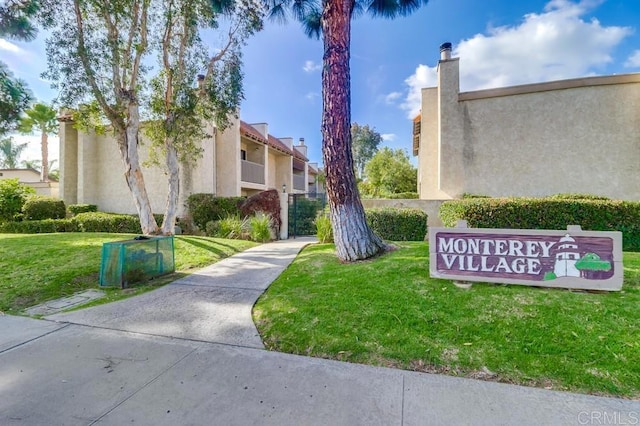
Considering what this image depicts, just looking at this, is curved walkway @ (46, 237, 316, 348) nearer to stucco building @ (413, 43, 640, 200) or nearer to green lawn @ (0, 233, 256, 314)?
green lawn @ (0, 233, 256, 314)

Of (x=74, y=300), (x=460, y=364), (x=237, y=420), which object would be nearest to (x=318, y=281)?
(x=460, y=364)

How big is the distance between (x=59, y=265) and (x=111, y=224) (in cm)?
796

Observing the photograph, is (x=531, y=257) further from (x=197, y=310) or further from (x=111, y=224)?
(x=111, y=224)

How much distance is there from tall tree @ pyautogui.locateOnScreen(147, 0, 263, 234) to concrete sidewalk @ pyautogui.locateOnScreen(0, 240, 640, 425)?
9104 millimetres

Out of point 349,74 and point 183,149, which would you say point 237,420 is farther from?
point 183,149

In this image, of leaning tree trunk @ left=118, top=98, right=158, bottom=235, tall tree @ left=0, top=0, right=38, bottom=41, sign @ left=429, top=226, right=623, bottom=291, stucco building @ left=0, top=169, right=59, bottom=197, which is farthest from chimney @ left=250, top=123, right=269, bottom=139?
sign @ left=429, top=226, right=623, bottom=291

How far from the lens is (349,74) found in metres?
6.57

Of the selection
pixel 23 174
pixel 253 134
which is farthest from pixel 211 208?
pixel 23 174

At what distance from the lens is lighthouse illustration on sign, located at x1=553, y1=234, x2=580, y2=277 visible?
3980 mm

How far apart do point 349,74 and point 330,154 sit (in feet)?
6.34

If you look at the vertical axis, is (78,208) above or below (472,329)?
above

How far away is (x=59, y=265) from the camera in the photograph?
6.83 m

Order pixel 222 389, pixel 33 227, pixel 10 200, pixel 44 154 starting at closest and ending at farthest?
pixel 222 389
pixel 33 227
pixel 10 200
pixel 44 154

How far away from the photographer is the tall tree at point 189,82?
36.2 feet
